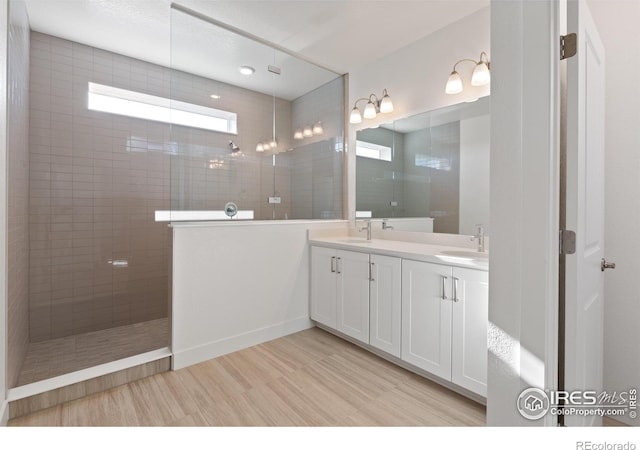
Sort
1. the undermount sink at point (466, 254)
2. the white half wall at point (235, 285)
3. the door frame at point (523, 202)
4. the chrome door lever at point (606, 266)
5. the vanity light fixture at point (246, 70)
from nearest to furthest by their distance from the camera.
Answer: the door frame at point (523, 202)
the chrome door lever at point (606, 266)
the undermount sink at point (466, 254)
the white half wall at point (235, 285)
the vanity light fixture at point (246, 70)

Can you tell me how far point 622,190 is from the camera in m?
1.68

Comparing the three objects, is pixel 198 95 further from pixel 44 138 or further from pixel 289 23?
pixel 44 138

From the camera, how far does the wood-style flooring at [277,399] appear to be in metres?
1.71

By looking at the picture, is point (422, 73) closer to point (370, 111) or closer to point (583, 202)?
point (370, 111)

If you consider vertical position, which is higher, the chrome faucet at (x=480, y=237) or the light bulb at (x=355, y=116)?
the light bulb at (x=355, y=116)

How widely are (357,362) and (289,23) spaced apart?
2.78 meters

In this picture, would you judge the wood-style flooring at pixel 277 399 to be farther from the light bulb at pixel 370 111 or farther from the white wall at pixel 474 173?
the light bulb at pixel 370 111

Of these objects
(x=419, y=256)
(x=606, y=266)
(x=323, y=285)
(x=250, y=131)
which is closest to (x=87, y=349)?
(x=323, y=285)

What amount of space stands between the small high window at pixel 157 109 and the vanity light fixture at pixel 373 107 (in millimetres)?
1219

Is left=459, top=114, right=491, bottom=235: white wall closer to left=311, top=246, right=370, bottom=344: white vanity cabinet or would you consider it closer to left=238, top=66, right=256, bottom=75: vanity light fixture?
left=311, top=246, right=370, bottom=344: white vanity cabinet

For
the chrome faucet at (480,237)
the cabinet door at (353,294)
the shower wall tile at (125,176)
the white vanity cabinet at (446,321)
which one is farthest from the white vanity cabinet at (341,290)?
the chrome faucet at (480,237)

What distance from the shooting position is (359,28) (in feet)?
8.77

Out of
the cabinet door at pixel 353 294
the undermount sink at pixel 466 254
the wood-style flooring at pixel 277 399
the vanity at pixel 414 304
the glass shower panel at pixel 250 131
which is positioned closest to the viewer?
the wood-style flooring at pixel 277 399

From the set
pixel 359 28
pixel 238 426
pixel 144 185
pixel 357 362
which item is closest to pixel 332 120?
pixel 359 28
